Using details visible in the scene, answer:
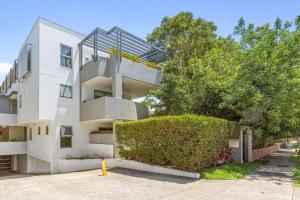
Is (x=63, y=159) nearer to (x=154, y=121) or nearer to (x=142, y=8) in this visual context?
(x=154, y=121)

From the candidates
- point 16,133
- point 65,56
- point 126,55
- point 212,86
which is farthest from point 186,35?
point 16,133

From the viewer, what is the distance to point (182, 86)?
1666 centimetres

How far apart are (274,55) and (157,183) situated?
32.0 feet

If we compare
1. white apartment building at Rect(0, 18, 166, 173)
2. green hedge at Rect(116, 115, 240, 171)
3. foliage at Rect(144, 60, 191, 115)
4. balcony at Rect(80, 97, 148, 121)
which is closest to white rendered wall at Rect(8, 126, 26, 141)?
white apartment building at Rect(0, 18, 166, 173)

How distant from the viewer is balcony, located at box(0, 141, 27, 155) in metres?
19.2

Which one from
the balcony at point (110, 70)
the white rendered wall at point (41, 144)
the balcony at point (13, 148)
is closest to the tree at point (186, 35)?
the balcony at point (110, 70)

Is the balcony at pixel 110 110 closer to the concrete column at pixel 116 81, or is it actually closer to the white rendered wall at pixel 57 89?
the concrete column at pixel 116 81

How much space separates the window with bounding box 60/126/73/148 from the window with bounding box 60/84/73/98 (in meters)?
2.26

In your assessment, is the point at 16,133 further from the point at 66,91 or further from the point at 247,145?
the point at 247,145

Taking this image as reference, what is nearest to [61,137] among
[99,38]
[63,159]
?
[63,159]

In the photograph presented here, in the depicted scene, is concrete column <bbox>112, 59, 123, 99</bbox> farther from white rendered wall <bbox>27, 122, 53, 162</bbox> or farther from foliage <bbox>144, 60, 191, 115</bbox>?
white rendered wall <bbox>27, 122, 53, 162</bbox>

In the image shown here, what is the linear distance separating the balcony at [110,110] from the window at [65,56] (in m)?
3.13

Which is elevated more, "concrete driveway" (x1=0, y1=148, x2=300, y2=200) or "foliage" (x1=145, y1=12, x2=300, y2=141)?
"foliage" (x1=145, y1=12, x2=300, y2=141)

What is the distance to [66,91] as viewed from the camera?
1720 centimetres
